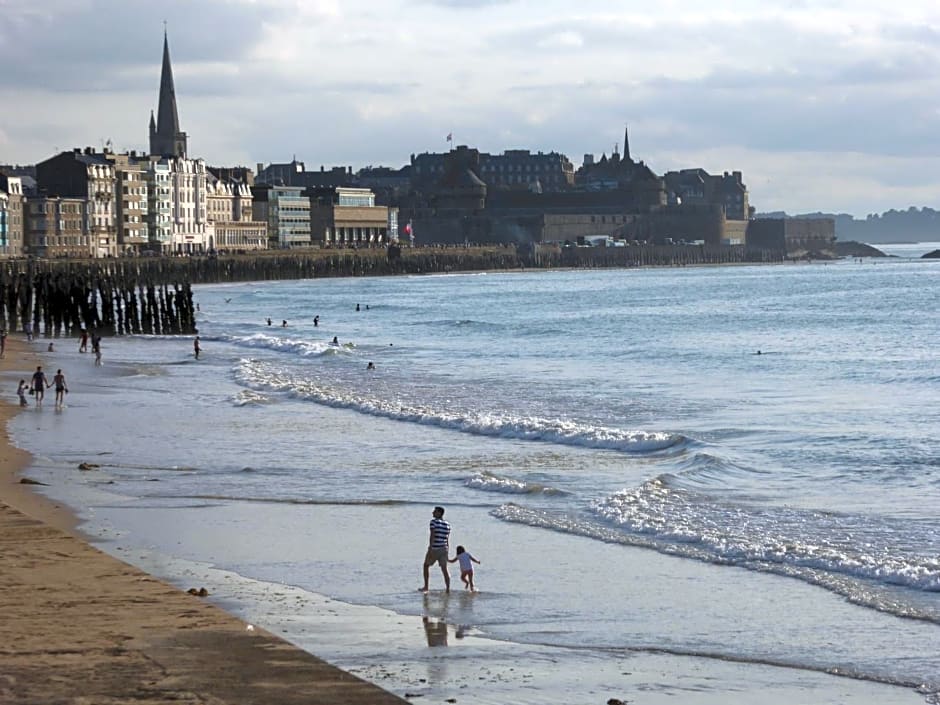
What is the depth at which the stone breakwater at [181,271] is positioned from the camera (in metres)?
61.5

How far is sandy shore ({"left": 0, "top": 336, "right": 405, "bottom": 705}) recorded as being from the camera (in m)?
10.9

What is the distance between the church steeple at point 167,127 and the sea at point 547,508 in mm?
124811

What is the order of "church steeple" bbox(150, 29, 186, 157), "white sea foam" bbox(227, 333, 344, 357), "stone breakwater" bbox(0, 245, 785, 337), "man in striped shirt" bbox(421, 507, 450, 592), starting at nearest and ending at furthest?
1. "man in striped shirt" bbox(421, 507, 450, 592)
2. "white sea foam" bbox(227, 333, 344, 357)
3. "stone breakwater" bbox(0, 245, 785, 337)
4. "church steeple" bbox(150, 29, 186, 157)

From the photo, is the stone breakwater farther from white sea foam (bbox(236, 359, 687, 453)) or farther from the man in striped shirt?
the man in striped shirt

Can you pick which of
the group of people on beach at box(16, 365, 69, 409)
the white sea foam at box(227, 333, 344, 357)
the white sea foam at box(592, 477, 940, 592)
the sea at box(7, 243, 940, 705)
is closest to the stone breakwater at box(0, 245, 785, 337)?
the white sea foam at box(227, 333, 344, 357)

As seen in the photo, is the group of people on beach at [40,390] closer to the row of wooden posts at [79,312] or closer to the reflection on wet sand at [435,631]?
the reflection on wet sand at [435,631]

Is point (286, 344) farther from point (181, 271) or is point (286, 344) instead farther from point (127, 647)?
point (181, 271)

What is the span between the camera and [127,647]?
12000 millimetres

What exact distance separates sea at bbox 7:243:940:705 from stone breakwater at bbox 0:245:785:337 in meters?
13.7

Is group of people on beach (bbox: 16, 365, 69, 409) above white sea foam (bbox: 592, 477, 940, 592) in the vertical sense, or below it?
above

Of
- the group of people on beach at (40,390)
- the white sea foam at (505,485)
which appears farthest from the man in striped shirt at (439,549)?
the group of people on beach at (40,390)

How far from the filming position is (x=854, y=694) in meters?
11.9

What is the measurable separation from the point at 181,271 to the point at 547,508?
9233cm

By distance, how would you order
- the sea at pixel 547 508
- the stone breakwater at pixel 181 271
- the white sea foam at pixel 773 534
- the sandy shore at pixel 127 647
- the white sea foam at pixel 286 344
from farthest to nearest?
the stone breakwater at pixel 181 271 < the white sea foam at pixel 286 344 < the white sea foam at pixel 773 534 < the sea at pixel 547 508 < the sandy shore at pixel 127 647
